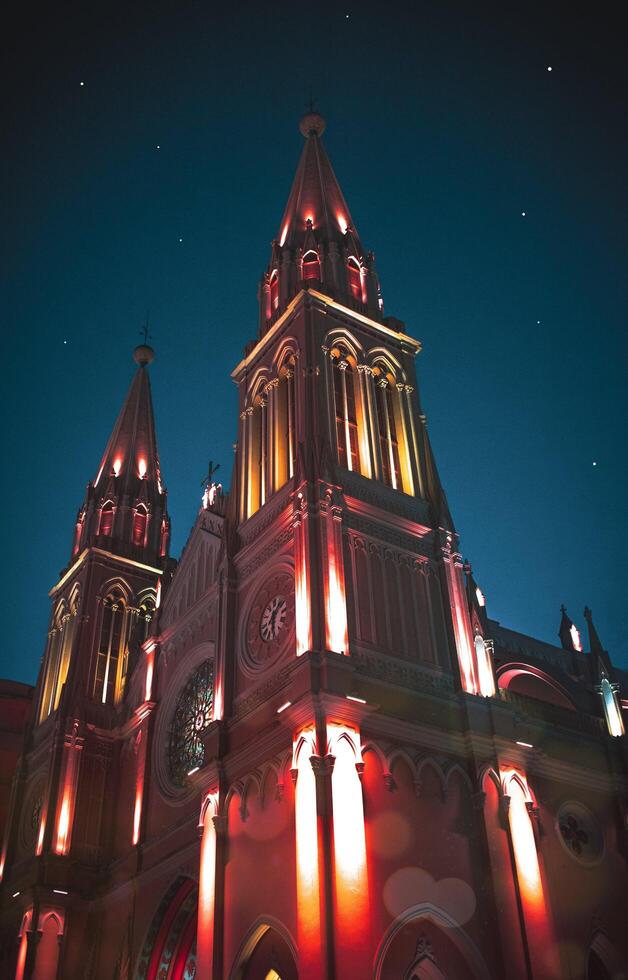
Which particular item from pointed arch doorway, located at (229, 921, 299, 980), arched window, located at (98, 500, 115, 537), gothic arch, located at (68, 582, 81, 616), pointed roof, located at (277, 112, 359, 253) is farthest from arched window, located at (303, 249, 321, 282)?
pointed arch doorway, located at (229, 921, 299, 980)

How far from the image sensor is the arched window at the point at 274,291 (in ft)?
116

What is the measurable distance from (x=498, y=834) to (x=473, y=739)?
2312 millimetres

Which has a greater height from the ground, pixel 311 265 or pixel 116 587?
pixel 311 265

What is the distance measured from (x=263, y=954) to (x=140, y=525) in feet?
78.6

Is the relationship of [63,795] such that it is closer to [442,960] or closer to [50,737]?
[50,737]

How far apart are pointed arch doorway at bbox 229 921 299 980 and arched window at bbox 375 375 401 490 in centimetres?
1328

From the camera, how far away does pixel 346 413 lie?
1188 inches

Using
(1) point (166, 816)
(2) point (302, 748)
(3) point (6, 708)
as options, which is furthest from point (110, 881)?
(3) point (6, 708)

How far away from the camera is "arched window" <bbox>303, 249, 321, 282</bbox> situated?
34688mm

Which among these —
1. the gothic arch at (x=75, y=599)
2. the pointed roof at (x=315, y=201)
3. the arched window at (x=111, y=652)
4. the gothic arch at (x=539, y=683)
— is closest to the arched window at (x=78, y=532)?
the gothic arch at (x=75, y=599)

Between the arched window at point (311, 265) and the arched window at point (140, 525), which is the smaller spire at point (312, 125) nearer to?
the arched window at point (311, 265)

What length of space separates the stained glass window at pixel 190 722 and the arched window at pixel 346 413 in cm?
798

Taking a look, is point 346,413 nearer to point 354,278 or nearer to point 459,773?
point 354,278

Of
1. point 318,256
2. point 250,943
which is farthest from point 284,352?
point 250,943
